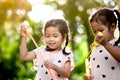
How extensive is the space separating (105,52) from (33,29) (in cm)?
1061

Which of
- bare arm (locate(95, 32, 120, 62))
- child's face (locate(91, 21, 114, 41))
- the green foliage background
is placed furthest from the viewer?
the green foliage background

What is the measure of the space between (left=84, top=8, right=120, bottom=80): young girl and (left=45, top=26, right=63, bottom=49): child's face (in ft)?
1.03

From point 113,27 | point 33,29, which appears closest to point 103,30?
point 113,27

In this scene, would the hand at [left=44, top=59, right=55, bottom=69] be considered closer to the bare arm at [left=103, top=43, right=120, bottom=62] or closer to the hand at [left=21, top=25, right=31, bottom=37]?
the hand at [left=21, top=25, right=31, bottom=37]

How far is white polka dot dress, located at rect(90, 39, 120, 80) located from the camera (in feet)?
11.0

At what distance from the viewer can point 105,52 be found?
11.2 feet

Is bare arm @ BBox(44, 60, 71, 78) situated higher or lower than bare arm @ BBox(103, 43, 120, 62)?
lower

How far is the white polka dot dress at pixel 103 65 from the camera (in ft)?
11.0

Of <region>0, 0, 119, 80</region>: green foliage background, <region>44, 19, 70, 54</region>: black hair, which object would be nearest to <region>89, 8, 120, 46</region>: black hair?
<region>44, 19, 70, 54</region>: black hair

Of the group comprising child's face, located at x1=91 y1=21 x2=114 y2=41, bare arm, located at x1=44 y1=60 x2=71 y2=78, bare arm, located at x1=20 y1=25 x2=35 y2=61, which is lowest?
bare arm, located at x1=44 y1=60 x2=71 y2=78

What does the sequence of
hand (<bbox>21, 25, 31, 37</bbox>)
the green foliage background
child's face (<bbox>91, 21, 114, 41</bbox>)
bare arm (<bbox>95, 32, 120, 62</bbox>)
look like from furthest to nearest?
the green foliage background
hand (<bbox>21, 25, 31, 37</bbox>)
child's face (<bbox>91, 21, 114, 41</bbox>)
bare arm (<bbox>95, 32, 120, 62</bbox>)

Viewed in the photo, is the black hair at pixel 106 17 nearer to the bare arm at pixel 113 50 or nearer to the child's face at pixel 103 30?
the child's face at pixel 103 30

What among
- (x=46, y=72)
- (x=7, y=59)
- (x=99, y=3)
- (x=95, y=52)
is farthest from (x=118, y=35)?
(x=7, y=59)

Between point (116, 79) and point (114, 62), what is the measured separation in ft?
0.40
